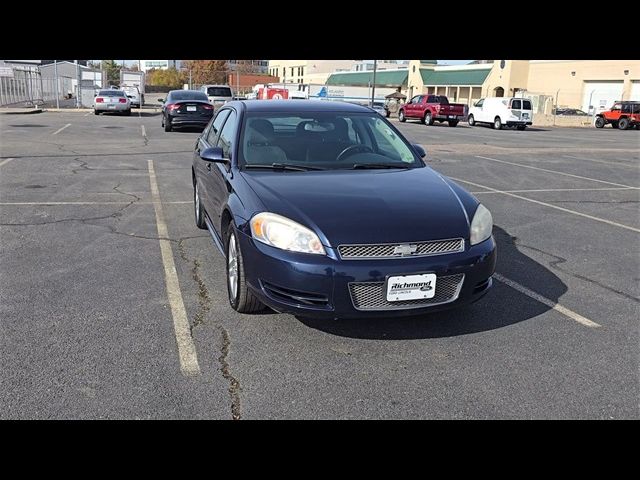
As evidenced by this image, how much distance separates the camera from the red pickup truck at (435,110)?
35.1m

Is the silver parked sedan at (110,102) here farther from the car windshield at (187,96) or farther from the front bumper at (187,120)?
the front bumper at (187,120)

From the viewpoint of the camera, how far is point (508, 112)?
113 feet

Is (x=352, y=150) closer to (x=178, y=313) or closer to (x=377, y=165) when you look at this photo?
(x=377, y=165)

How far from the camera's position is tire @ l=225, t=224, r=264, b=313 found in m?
4.18

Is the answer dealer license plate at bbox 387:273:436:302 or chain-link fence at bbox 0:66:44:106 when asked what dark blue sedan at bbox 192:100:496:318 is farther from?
chain-link fence at bbox 0:66:44:106

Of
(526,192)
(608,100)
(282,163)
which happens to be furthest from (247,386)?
(608,100)

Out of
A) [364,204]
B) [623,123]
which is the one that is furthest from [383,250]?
[623,123]

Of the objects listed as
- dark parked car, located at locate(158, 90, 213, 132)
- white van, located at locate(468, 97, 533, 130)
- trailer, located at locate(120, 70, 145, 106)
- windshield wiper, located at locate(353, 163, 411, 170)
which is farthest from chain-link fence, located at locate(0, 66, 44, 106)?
windshield wiper, located at locate(353, 163, 411, 170)

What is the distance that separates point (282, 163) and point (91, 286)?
1.89 meters

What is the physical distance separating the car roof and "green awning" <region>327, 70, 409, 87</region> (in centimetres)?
7332

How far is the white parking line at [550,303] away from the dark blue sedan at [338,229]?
2.79ft

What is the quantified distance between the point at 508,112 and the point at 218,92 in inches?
655

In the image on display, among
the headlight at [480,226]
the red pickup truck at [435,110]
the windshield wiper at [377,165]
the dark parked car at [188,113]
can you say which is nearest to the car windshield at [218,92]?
the dark parked car at [188,113]
